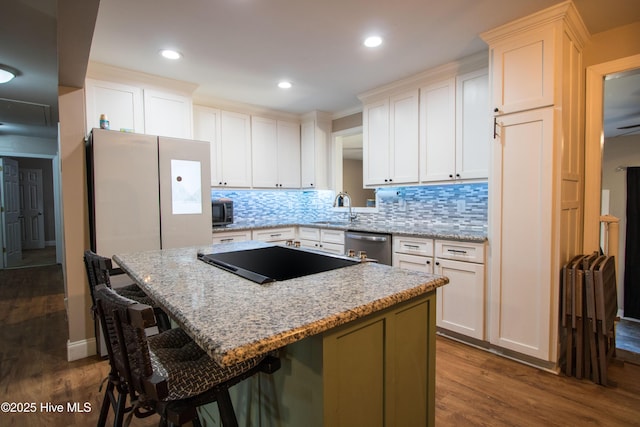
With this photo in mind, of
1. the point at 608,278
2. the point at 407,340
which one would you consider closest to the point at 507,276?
the point at 608,278

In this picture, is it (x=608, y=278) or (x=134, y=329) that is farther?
(x=608, y=278)

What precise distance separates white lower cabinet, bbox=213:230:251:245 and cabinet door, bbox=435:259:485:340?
2136 millimetres

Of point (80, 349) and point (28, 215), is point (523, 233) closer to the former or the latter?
point (80, 349)

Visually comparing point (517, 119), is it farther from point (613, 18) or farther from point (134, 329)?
point (134, 329)

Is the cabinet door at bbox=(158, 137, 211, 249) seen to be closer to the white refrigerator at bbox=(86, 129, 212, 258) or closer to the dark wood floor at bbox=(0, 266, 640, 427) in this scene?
the white refrigerator at bbox=(86, 129, 212, 258)

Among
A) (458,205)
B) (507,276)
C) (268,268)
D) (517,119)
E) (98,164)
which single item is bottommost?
(507,276)

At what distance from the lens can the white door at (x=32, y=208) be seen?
734 cm

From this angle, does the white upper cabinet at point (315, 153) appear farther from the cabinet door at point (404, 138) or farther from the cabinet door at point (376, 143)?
the cabinet door at point (404, 138)

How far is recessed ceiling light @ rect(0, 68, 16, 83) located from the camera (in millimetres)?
3102

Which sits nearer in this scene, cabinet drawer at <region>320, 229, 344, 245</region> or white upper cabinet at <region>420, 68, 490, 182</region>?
white upper cabinet at <region>420, 68, 490, 182</region>

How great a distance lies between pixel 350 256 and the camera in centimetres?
167

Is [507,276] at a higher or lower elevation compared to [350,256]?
lower

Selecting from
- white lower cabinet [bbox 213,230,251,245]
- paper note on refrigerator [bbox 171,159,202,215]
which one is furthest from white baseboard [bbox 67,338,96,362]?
white lower cabinet [bbox 213,230,251,245]

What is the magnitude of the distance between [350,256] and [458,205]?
1.92 m
